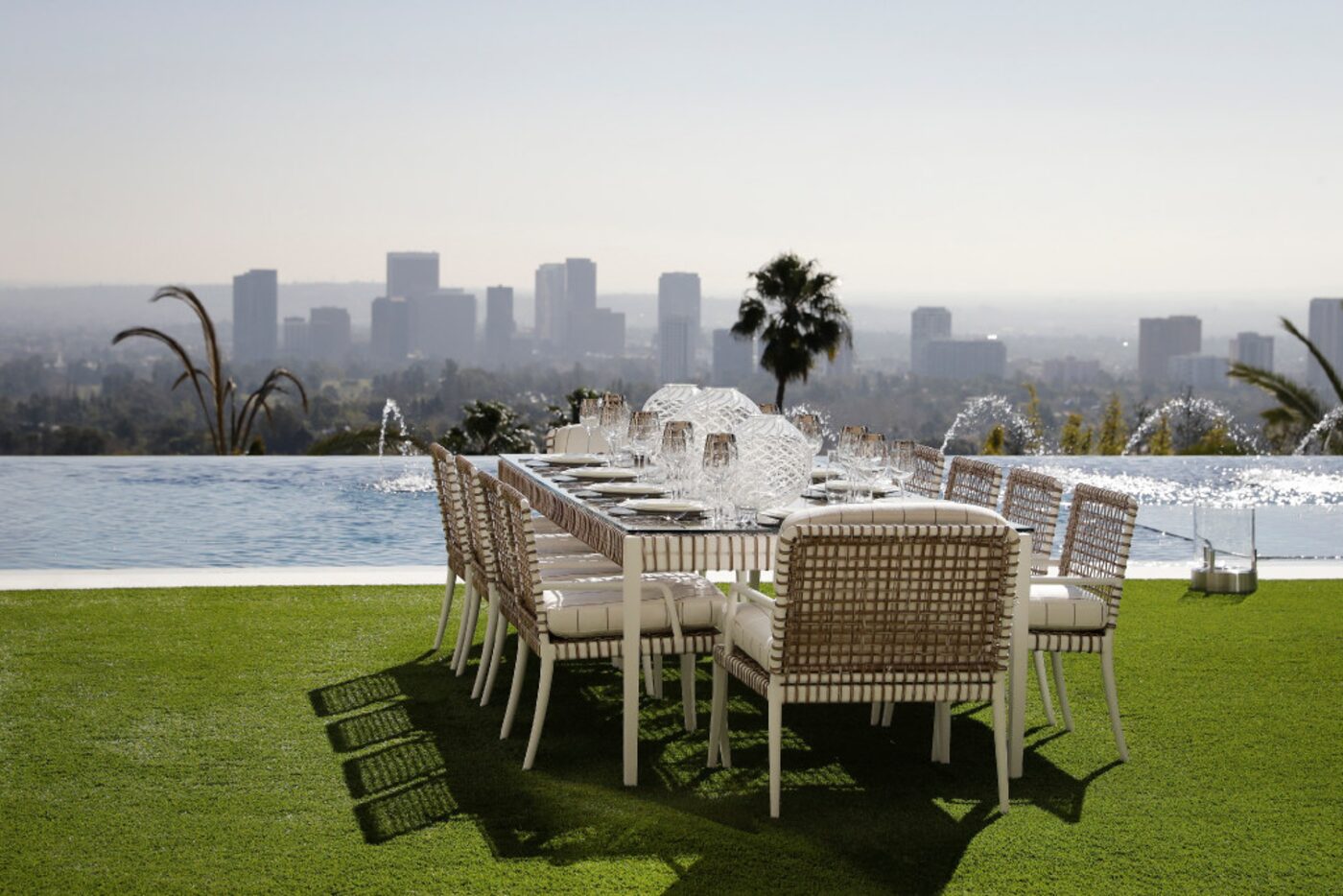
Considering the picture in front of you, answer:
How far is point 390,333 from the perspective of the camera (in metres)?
29.8

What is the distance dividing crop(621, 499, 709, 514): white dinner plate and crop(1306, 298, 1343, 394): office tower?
1490 centimetres

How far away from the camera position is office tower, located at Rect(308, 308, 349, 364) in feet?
93.3

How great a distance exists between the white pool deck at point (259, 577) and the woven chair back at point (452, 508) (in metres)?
1.79

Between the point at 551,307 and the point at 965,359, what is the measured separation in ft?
26.0

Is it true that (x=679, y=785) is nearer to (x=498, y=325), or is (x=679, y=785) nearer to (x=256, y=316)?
(x=256, y=316)

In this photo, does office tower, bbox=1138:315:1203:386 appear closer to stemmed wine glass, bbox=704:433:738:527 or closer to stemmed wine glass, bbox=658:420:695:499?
stemmed wine glass, bbox=658:420:695:499

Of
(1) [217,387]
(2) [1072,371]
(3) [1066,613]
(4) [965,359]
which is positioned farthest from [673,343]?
(3) [1066,613]

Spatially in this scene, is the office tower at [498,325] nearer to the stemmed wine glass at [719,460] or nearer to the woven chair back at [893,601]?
the stemmed wine glass at [719,460]

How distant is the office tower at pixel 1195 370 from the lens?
2281cm

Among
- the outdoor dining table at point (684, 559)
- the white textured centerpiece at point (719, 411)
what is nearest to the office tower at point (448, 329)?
the white textured centerpiece at point (719, 411)

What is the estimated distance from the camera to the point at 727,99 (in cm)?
1944

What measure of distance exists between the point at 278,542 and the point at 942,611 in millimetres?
7531

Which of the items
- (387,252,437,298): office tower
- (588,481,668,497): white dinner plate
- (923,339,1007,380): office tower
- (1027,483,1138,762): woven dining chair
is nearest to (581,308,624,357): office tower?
(387,252,437,298): office tower

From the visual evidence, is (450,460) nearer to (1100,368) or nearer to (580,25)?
(580,25)
